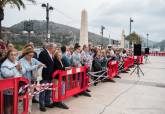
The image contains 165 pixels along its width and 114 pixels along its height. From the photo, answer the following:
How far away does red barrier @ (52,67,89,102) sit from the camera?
9.45 meters

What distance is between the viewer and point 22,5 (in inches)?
1110

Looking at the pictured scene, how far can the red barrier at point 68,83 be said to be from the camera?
31.0 feet

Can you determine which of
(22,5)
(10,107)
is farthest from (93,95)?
(22,5)

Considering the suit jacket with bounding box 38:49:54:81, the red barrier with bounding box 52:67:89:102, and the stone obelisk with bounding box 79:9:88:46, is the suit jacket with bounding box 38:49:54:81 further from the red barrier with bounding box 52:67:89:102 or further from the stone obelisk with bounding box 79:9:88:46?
the stone obelisk with bounding box 79:9:88:46

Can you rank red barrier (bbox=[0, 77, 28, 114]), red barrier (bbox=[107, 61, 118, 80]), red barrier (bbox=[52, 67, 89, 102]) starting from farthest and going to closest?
red barrier (bbox=[107, 61, 118, 80]) → red barrier (bbox=[52, 67, 89, 102]) → red barrier (bbox=[0, 77, 28, 114])

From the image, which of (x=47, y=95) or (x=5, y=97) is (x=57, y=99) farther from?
(x=5, y=97)

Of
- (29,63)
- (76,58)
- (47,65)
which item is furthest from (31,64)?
(76,58)

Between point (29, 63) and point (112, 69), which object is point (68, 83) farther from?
point (112, 69)

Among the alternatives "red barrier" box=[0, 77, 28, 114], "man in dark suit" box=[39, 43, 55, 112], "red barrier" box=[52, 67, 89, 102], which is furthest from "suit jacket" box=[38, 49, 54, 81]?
"red barrier" box=[0, 77, 28, 114]

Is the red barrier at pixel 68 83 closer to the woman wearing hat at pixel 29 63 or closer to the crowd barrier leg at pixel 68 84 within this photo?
the crowd barrier leg at pixel 68 84

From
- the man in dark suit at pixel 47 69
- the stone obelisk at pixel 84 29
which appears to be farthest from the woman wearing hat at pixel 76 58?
the stone obelisk at pixel 84 29

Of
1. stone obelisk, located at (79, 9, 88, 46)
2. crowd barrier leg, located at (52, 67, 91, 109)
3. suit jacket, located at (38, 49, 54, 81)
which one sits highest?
stone obelisk, located at (79, 9, 88, 46)

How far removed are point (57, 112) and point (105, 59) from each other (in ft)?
24.2

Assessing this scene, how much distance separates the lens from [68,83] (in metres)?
10.4
